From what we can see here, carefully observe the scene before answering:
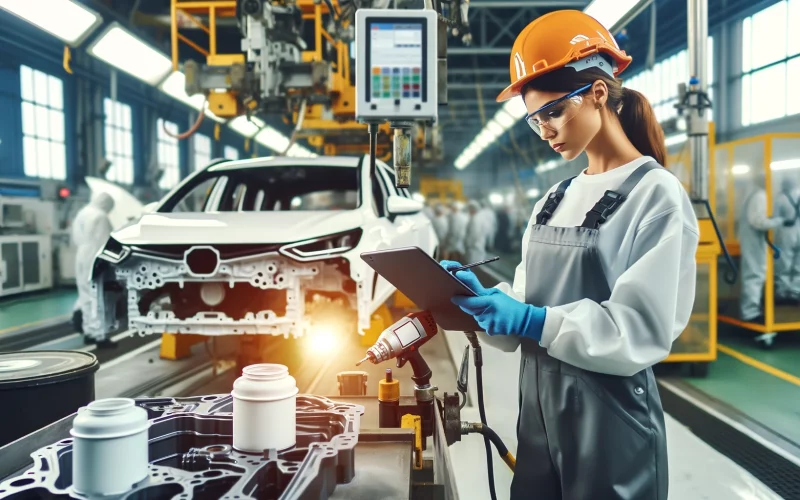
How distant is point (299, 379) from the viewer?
4793mm

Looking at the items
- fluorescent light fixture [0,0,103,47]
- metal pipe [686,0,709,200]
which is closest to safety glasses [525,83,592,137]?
metal pipe [686,0,709,200]

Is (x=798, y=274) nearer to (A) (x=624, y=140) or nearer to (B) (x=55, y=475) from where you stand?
(A) (x=624, y=140)

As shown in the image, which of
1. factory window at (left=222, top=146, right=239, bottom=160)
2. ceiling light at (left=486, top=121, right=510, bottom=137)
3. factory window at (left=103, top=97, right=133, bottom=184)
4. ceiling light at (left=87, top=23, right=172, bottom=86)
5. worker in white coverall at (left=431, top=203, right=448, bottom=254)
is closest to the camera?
ceiling light at (left=87, top=23, right=172, bottom=86)

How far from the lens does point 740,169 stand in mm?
6867

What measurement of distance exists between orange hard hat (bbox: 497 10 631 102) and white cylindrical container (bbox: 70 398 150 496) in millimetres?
1292

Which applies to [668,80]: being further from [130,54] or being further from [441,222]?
[130,54]

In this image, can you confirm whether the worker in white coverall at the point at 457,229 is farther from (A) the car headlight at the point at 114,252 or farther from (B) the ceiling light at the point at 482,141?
(A) the car headlight at the point at 114,252

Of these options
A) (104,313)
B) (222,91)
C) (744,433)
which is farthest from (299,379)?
(744,433)

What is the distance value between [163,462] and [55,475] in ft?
0.86

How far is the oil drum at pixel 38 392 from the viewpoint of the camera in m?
2.17

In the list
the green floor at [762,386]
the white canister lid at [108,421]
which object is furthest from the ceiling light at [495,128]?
the white canister lid at [108,421]

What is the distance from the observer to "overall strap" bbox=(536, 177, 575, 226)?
5.79ft

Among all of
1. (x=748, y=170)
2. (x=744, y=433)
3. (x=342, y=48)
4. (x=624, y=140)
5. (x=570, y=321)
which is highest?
(x=342, y=48)

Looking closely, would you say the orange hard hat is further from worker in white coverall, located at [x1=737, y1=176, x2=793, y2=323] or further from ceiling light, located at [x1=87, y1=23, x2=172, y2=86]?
worker in white coverall, located at [x1=737, y1=176, x2=793, y2=323]
